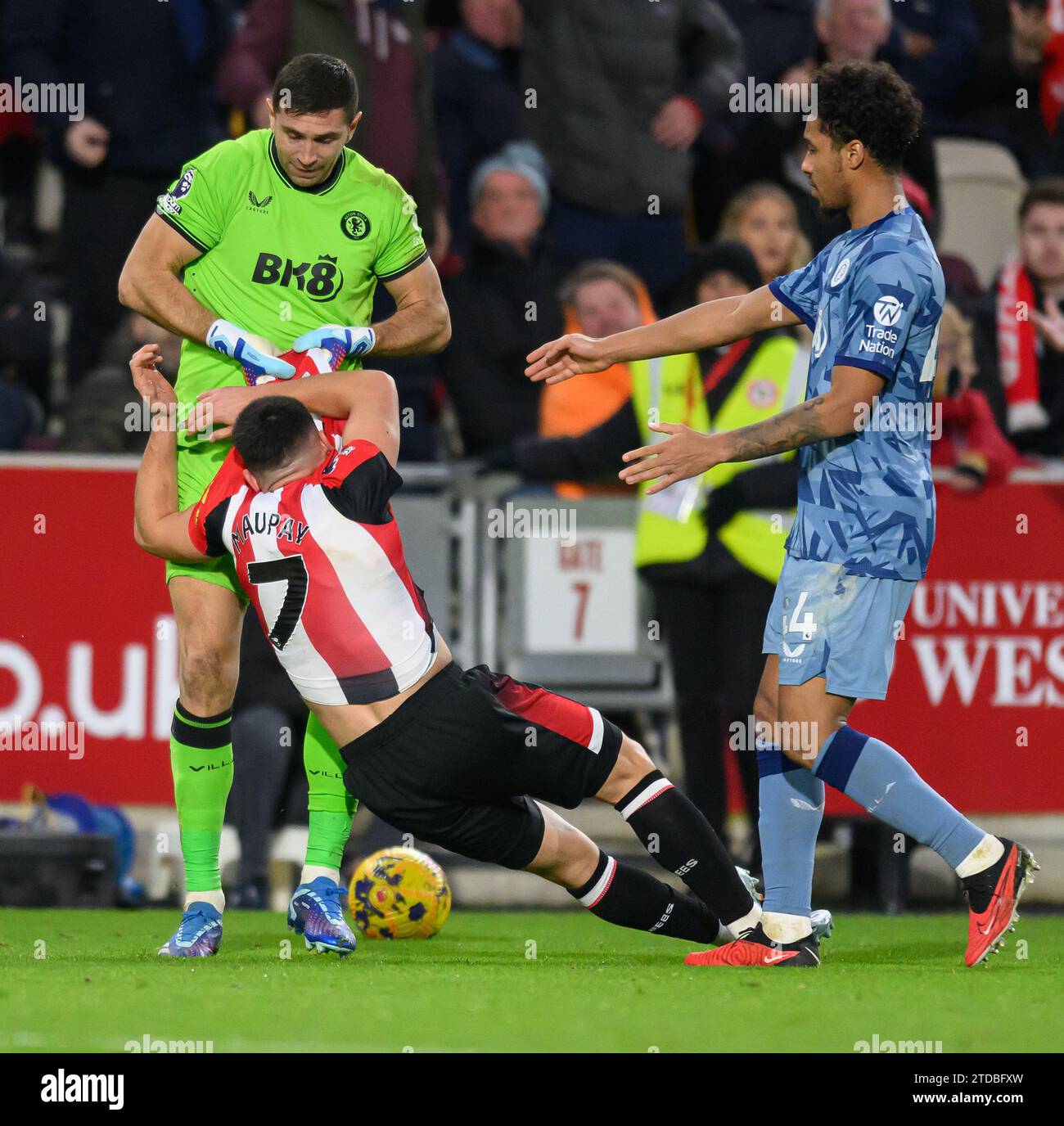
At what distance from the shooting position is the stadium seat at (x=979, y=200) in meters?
10.3

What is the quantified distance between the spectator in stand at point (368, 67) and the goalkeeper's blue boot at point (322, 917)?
12.9 feet

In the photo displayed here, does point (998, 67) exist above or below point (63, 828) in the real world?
above

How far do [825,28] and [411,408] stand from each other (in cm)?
301

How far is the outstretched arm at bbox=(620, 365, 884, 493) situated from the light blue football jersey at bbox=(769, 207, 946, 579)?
6 cm

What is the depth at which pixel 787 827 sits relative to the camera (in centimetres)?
551

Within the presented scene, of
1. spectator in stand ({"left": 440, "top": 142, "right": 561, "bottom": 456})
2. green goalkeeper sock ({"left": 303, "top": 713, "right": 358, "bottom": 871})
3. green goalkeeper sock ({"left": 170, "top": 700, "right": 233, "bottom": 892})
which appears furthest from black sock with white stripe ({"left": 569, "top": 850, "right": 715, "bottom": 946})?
spectator in stand ({"left": 440, "top": 142, "right": 561, "bottom": 456})

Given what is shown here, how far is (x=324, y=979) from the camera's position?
16.8 feet

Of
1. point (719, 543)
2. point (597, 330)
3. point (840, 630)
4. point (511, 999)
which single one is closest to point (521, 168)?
point (597, 330)

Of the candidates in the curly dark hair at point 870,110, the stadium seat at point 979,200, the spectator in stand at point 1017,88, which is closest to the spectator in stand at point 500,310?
the stadium seat at point 979,200

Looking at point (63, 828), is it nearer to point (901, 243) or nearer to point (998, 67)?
point (901, 243)

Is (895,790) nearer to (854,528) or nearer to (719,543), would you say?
(854,528)

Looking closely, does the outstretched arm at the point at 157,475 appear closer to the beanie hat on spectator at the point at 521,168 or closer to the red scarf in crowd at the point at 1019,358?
the beanie hat on spectator at the point at 521,168

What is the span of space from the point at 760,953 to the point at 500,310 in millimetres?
4238
